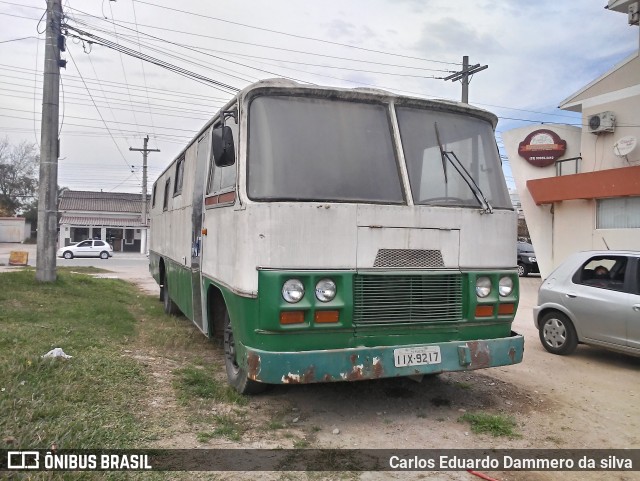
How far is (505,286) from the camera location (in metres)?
4.96

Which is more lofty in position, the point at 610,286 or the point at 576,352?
the point at 610,286

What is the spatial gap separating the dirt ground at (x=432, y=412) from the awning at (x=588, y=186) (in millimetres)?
10119

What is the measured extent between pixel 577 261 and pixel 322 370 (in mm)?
5071

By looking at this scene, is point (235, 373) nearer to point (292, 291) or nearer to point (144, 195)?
point (292, 291)

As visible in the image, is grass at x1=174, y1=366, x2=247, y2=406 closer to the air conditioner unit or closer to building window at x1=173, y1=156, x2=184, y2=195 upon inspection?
building window at x1=173, y1=156, x2=184, y2=195

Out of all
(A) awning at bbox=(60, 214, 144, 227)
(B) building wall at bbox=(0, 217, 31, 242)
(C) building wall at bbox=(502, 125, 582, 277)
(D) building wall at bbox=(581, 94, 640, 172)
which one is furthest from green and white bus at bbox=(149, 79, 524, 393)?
(B) building wall at bbox=(0, 217, 31, 242)

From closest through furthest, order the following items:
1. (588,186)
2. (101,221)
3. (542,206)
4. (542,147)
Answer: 1. (588,186)
2. (542,147)
3. (542,206)
4. (101,221)

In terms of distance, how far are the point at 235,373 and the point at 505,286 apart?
2.69 m

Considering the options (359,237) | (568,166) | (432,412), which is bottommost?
(432,412)

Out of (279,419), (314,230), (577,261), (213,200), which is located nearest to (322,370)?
(279,419)

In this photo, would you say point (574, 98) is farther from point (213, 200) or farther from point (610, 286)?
point (213, 200)

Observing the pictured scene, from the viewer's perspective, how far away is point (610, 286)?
23.1 feet

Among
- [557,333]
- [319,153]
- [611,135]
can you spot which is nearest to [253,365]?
[319,153]

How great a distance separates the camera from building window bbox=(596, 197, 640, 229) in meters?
15.3
